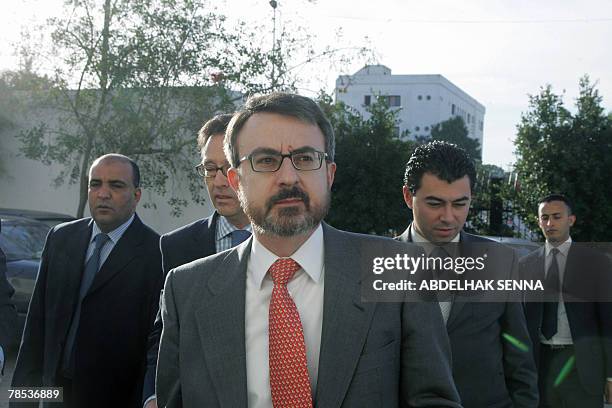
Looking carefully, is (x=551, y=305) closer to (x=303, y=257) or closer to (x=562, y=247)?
(x=562, y=247)

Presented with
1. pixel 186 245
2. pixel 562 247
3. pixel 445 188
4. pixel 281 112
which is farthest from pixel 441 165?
pixel 562 247

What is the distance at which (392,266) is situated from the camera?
82.9 inches

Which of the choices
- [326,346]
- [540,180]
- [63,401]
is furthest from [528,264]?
[540,180]

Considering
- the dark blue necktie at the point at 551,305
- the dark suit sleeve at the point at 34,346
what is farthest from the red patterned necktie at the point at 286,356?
the dark blue necktie at the point at 551,305

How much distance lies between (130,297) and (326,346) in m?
2.21

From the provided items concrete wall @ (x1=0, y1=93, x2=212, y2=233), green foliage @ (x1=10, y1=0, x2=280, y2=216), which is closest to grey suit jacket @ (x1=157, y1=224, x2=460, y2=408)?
green foliage @ (x1=10, y1=0, x2=280, y2=216)

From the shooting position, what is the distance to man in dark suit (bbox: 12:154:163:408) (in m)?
3.94

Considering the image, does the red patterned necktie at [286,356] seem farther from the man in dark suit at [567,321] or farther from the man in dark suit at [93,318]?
the man in dark suit at [567,321]

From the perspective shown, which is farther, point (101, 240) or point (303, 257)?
point (101, 240)

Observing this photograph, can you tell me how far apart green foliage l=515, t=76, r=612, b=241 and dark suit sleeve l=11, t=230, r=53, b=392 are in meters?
12.1

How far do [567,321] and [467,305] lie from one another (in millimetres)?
2597

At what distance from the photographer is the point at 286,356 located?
2.11m

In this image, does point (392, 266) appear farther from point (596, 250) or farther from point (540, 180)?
point (540, 180)

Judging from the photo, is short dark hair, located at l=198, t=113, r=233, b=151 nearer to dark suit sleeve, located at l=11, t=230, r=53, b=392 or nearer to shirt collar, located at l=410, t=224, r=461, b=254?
shirt collar, located at l=410, t=224, r=461, b=254
